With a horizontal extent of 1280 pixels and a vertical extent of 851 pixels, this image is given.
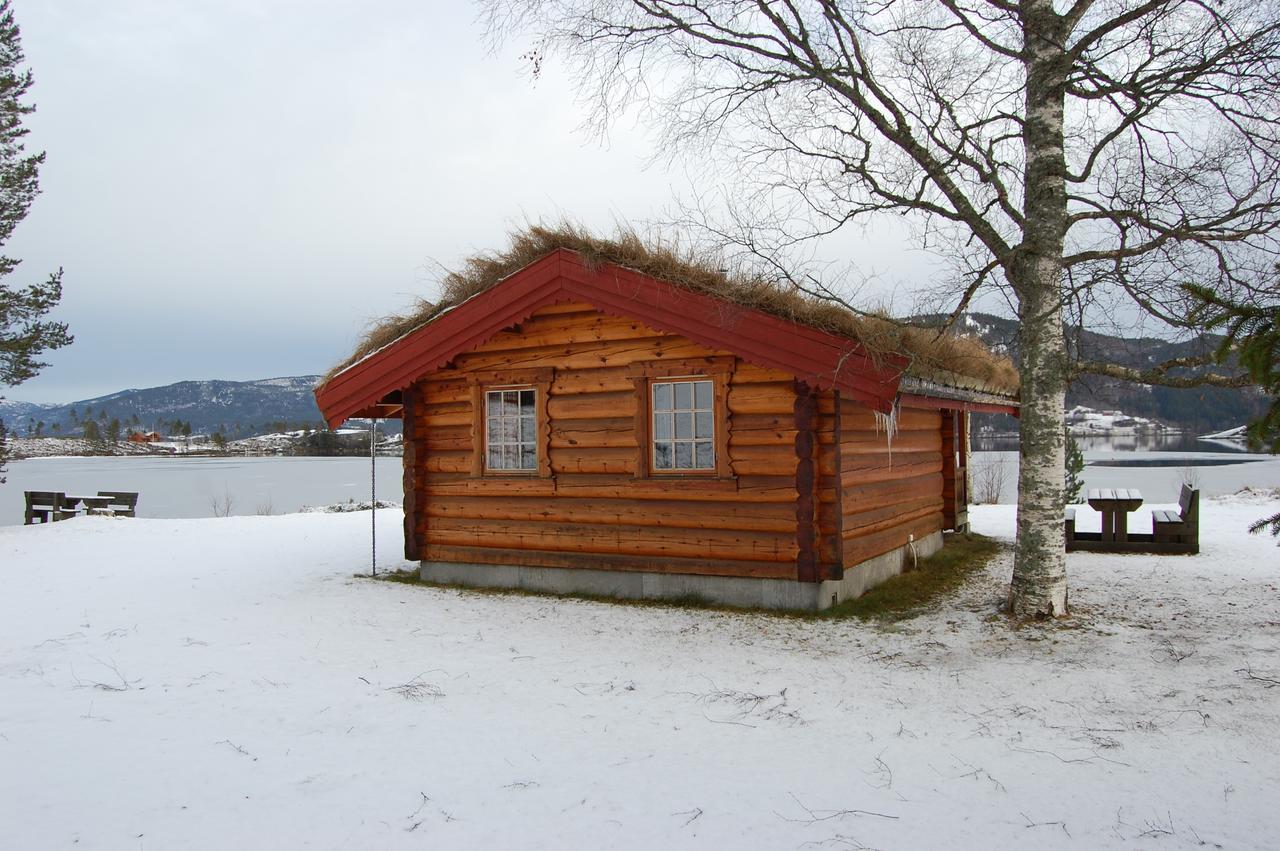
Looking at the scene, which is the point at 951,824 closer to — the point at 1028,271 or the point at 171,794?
the point at 171,794

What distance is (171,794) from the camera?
4676 millimetres

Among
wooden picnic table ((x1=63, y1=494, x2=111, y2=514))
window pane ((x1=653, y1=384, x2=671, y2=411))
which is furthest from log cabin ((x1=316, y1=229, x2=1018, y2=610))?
wooden picnic table ((x1=63, y1=494, x2=111, y2=514))

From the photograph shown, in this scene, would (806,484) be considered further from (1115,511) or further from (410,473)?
(1115,511)

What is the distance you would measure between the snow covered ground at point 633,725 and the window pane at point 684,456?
5.39ft

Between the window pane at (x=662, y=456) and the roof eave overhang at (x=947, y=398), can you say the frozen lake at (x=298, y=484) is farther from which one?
the window pane at (x=662, y=456)

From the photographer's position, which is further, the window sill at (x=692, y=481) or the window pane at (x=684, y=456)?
the window pane at (x=684, y=456)

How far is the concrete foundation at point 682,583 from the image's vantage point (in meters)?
9.02

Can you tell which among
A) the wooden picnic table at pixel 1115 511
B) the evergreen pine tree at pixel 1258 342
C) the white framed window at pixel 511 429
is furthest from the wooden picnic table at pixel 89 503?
the evergreen pine tree at pixel 1258 342

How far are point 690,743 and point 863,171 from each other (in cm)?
613

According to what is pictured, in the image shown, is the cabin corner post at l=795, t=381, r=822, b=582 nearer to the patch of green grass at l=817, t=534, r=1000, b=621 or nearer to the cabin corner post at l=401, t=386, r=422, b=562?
the patch of green grass at l=817, t=534, r=1000, b=621

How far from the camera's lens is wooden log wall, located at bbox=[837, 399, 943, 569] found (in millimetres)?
9281

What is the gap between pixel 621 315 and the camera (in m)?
9.52

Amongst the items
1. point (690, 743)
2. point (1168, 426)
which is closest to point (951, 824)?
point (690, 743)

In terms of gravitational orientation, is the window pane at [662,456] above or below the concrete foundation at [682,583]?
above
